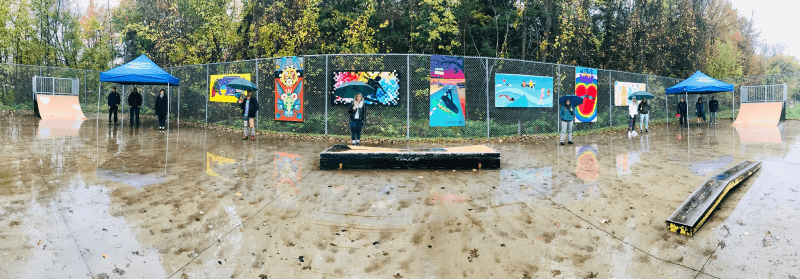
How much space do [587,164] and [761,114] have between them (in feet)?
64.7

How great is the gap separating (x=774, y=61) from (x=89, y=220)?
83125 millimetres

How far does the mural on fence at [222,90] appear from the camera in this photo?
1642 cm

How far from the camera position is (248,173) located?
24.9 feet

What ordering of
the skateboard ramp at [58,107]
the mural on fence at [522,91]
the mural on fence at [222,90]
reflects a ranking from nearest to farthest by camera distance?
the mural on fence at [522,91], the mural on fence at [222,90], the skateboard ramp at [58,107]

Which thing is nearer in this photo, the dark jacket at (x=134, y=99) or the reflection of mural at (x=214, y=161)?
the reflection of mural at (x=214, y=161)

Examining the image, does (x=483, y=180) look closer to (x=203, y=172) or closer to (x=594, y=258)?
(x=594, y=258)

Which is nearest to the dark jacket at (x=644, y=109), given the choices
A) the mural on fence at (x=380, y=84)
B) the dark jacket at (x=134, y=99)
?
the mural on fence at (x=380, y=84)

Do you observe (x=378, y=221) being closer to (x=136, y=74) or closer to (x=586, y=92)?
(x=136, y=74)

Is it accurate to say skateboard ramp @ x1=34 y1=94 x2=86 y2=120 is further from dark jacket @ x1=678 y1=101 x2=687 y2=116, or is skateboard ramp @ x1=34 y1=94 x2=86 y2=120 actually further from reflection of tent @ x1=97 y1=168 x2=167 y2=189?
dark jacket @ x1=678 y1=101 x2=687 y2=116

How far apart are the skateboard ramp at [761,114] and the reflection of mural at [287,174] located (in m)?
22.7

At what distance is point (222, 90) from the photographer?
55.1 feet

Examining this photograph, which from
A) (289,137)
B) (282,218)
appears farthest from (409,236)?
(289,137)

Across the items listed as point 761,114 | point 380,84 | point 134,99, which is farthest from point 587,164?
point 761,114

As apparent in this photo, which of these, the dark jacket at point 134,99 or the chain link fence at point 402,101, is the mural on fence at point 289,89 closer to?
the chain link fence at point 402,101
